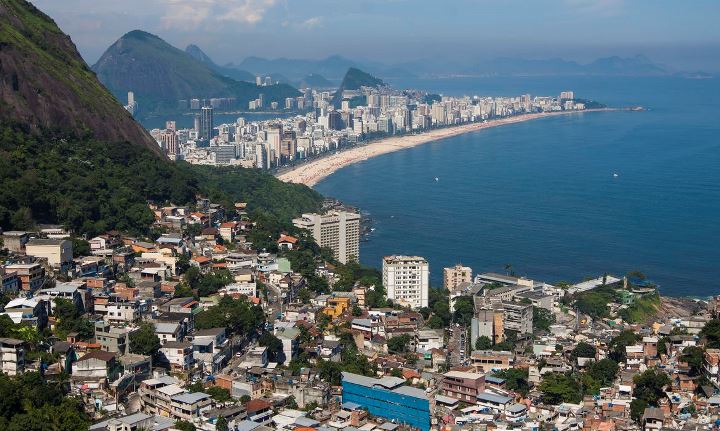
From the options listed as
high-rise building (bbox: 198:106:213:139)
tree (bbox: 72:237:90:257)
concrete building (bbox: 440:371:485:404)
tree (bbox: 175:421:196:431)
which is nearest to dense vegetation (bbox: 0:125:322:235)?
tree (bbox: 72:237:90:257)

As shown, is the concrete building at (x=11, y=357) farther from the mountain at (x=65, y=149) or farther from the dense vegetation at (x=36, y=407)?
the mountain at (x=65, y=149)

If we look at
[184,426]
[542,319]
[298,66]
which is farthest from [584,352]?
[298,66]

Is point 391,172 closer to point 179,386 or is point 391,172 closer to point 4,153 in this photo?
point 4,153

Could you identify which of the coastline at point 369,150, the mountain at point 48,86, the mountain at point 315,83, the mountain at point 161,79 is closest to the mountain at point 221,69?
the mountain at point 315,83

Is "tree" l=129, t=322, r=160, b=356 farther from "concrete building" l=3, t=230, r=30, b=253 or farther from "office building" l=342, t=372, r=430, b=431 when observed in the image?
"concrete building" l=3, t=230, r=30, b=253

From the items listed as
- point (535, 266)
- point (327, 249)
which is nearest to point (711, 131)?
point (535, 266)

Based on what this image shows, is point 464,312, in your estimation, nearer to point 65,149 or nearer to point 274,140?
point 65,149

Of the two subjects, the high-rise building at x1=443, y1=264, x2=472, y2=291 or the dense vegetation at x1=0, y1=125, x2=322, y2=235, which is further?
the high-rise building at x1=443, y1=264, x2=472, y2=291
